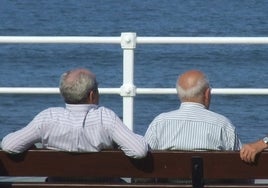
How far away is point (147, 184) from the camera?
446 cm

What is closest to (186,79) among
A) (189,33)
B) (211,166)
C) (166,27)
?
(211,166)

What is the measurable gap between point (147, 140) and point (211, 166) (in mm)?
602

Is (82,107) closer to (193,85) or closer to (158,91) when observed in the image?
(193,85)

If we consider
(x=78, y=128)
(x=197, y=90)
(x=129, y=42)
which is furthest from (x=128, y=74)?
(x=78, y=128)

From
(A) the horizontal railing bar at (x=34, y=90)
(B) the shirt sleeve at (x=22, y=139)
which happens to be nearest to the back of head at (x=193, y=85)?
(B) the shirt sleeve at (x=22, y=139)

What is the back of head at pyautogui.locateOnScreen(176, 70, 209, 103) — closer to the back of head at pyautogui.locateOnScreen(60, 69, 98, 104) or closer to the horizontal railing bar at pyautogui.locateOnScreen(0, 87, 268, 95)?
the back of head at pyautogui.locateOnScreen(60, 69, 98, 104)

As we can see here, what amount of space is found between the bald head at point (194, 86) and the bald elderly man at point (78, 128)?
425 millimetres

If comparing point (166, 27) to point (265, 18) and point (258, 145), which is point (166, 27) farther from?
point (258, 145)

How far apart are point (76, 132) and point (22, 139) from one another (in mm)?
236

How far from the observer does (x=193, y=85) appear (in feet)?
16.5

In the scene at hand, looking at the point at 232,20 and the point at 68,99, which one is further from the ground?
the point at 232,20

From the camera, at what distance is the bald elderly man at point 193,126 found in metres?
4.88

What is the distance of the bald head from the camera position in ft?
16.5

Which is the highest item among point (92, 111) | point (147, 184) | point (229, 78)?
point (229, 78)
